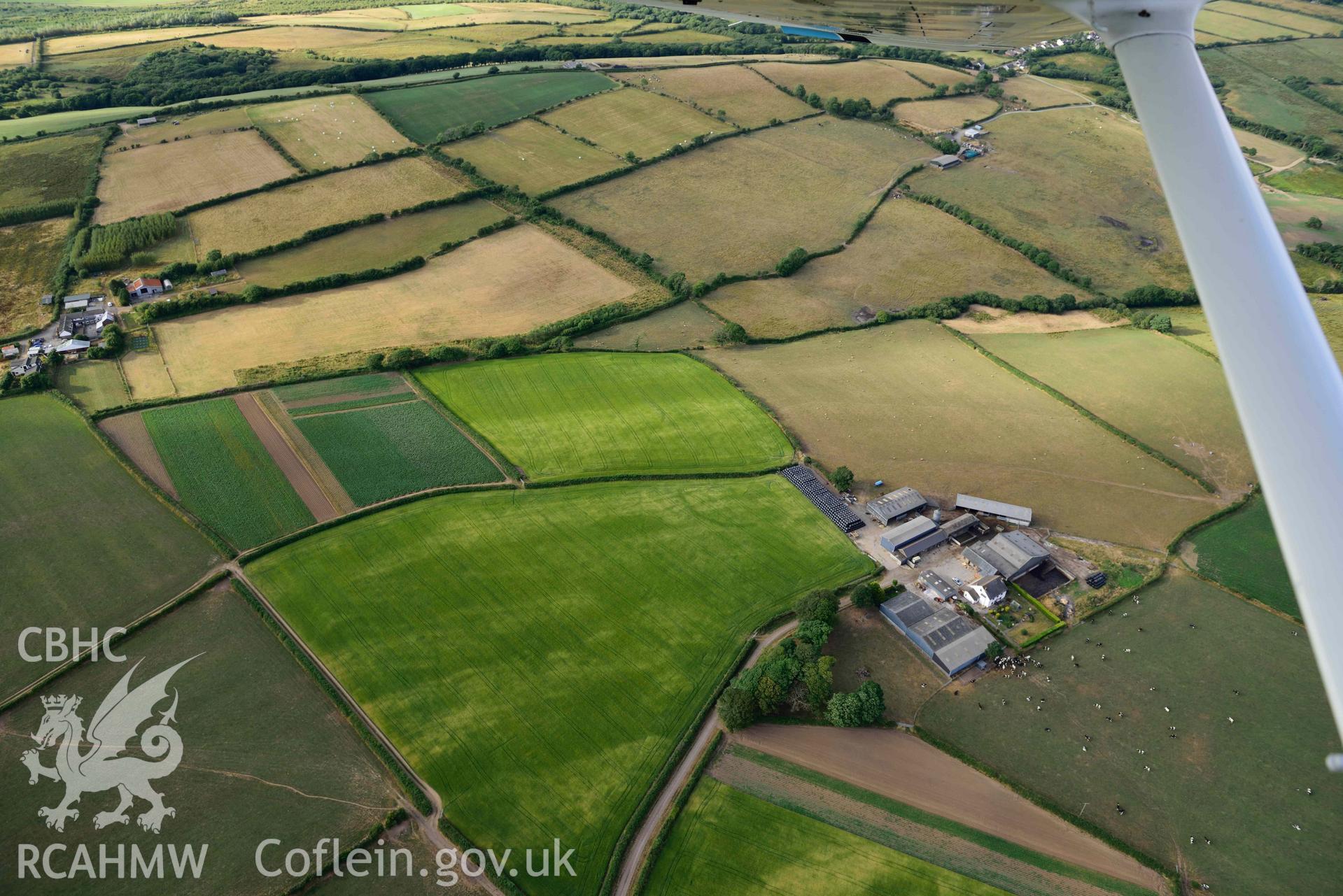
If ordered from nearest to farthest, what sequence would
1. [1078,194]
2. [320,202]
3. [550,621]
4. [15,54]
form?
[550,621], [320,202], [1078,194], [15,54]

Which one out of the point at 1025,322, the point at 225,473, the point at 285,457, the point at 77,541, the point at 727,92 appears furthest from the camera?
the point at 727,92

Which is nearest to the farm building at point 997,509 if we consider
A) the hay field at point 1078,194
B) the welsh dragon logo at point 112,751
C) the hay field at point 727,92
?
the hay field at point 1078,194

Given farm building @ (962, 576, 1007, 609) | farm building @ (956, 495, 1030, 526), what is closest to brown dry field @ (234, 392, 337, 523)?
farm building @ (962, 576, 1007, 609)

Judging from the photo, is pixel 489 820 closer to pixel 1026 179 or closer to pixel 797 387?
pixel 797 387

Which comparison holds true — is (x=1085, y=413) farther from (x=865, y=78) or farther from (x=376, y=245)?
(x=865, y=78)

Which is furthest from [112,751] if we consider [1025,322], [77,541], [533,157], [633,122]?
[633,122]

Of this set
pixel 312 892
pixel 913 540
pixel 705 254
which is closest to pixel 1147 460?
pixel 913 540

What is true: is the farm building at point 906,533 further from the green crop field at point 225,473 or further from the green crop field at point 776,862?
the green crop field at point 225,473
